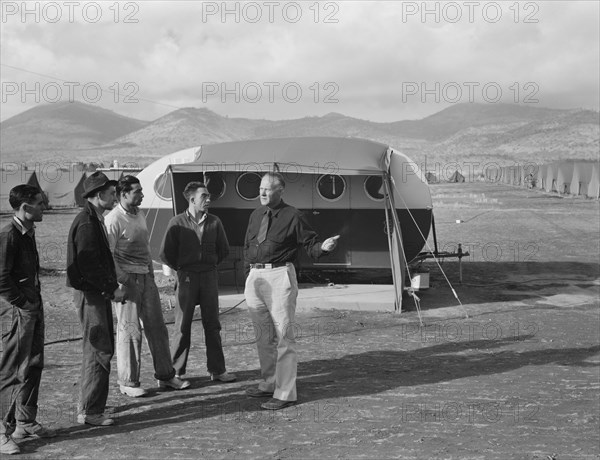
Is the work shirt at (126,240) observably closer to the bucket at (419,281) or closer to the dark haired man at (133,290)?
the dark haired man at (133,290)

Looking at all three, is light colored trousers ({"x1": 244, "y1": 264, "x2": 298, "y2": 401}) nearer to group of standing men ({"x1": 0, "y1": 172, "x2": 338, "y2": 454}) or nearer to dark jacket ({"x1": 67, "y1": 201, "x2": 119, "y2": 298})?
group of standing men ({"x1": 0, "y1": 172, "x2": 338, "y2": 454})

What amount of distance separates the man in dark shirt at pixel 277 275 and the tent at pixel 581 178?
3857 cm

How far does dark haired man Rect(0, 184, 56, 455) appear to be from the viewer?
226 inches

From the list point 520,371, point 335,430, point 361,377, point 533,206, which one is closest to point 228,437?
point 335,430

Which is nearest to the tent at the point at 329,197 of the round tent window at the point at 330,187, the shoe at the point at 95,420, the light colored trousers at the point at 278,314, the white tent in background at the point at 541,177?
the round tent window at the point at 330,187

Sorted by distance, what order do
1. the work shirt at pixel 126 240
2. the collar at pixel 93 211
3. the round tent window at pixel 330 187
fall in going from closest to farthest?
the collar at pixel 93 211 < the work shirt at pixel 126 240 < the round tent window at pixel 330 187

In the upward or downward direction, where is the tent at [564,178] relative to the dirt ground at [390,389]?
upward

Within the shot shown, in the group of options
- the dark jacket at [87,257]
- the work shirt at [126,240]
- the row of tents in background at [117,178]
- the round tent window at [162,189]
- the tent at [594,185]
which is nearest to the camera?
the dark jacket at [87,257]

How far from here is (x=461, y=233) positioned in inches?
931

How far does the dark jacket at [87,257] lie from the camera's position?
6059mm

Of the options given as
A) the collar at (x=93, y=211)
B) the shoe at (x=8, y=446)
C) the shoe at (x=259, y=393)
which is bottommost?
the shoe at (x=8, y=446)

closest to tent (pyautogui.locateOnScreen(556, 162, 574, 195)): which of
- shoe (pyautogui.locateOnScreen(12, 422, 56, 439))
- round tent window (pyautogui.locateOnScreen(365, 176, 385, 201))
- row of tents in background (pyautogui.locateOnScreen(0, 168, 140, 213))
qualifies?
row of tents in background (pyautogui.locateOnScreen(0, 168, 140, 213))

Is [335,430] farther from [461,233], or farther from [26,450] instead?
[461,233]

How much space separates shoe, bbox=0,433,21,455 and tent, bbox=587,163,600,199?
127 ft
